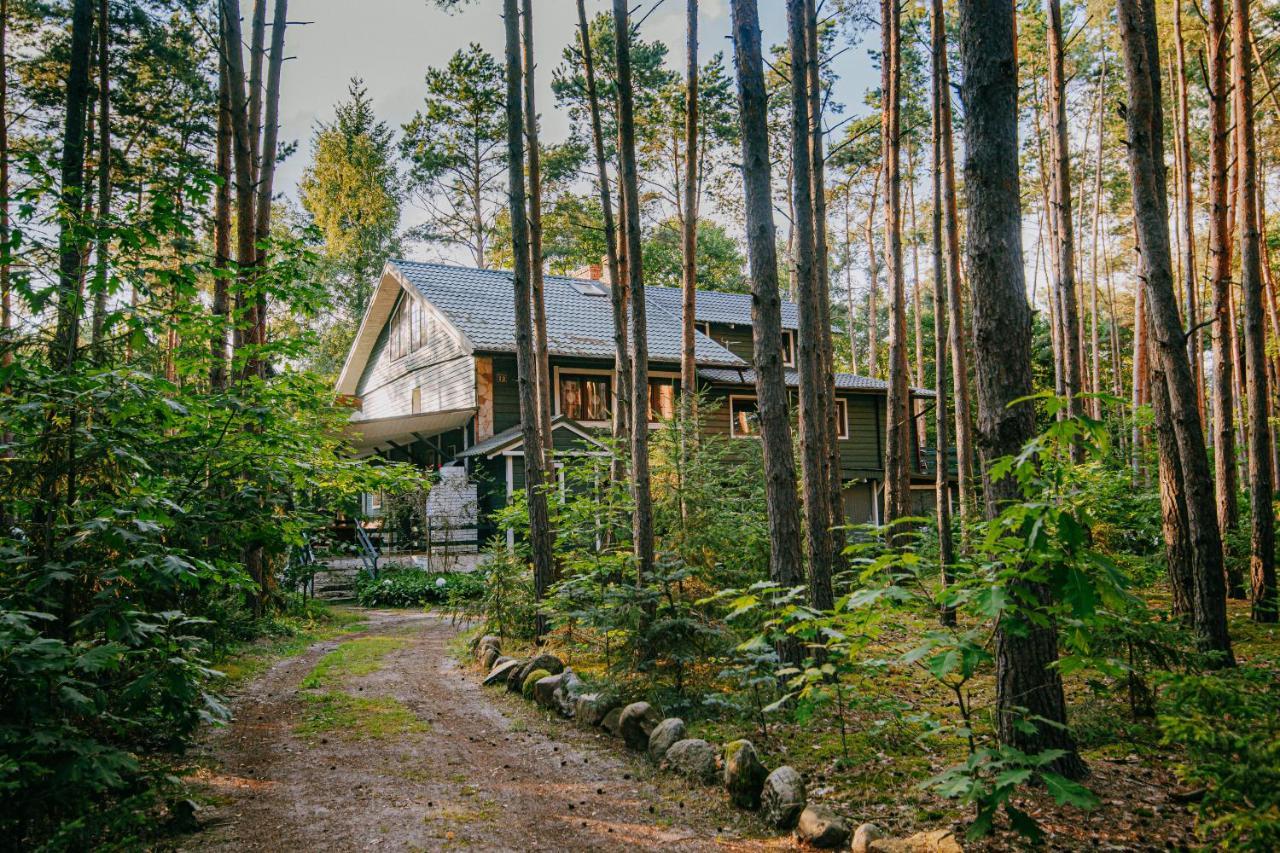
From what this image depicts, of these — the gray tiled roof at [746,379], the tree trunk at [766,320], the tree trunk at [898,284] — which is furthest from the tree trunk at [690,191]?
the gray tiled roof at [746,379]

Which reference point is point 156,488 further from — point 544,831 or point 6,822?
point 544,831

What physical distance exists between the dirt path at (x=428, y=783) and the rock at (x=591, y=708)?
16 centimetres

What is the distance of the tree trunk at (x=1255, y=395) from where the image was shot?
762 centimetres

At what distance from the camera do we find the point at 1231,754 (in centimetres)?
333

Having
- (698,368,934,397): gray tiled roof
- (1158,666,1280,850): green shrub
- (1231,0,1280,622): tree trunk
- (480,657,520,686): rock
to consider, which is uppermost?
(698,368,934,397): gray tiled roof

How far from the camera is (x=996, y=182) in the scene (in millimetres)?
4277

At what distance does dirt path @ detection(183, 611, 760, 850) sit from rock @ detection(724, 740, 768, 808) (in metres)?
0.13

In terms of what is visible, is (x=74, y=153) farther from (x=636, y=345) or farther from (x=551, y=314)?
(x=551, y=314)

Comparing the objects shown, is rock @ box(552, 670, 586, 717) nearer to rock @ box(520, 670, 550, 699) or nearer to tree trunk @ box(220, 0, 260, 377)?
rock @ box(520, 670, 550, 699)

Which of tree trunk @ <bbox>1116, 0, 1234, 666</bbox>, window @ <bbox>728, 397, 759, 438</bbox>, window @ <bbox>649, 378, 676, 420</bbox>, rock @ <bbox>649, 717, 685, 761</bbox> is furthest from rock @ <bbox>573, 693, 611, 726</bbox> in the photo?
window @ <bbox>728, 397, 759, 438</bbox>

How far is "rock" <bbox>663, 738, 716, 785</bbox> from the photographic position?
4.88 meters

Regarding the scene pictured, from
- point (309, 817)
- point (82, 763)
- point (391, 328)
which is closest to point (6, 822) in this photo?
point (82, 763)

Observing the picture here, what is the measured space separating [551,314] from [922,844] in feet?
65.9

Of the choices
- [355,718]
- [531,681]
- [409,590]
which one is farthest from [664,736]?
[409,590]
